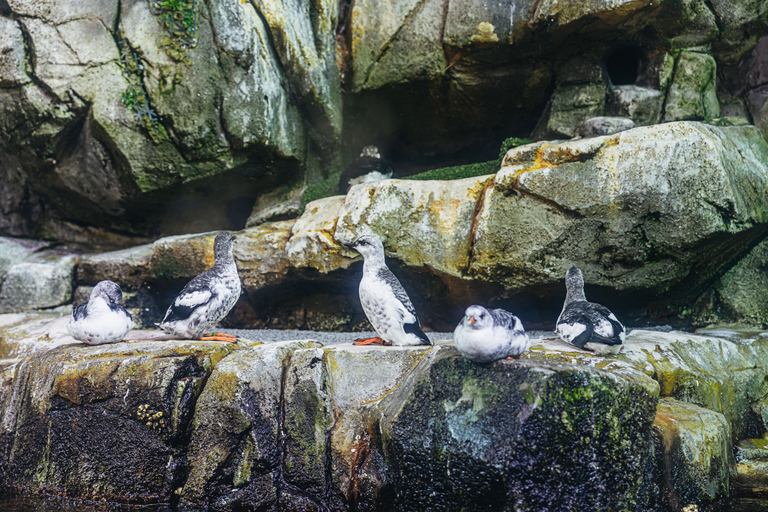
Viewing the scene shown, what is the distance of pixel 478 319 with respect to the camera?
3.44m

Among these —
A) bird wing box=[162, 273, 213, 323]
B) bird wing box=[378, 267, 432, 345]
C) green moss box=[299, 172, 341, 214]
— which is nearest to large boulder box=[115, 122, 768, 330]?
green moss box=[299, 172, 341, 214]

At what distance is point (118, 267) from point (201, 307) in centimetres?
330

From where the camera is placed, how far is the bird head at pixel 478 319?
3.43 m

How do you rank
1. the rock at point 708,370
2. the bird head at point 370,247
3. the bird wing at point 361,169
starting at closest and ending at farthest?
1. the rock at point 708,370
2. the bird head at point 370,247
3. the bird wing at point 361,169

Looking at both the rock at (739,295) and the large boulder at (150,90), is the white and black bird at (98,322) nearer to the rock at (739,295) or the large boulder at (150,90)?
the large boulder at (150,90)

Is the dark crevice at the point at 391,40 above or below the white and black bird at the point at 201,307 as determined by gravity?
above

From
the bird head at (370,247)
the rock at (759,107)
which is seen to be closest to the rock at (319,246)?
the bird head at (370,247)

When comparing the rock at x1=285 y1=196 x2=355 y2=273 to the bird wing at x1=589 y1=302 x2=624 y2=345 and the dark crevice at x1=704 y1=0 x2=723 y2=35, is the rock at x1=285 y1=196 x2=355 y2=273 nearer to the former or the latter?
the bird wing at x1=589 y1=302 x2=624 y2=345

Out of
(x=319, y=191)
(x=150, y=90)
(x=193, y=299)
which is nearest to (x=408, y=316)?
(x=193, y=299)

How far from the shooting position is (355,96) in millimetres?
8797

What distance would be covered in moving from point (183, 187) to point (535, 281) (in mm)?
5489

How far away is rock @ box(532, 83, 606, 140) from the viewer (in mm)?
7648

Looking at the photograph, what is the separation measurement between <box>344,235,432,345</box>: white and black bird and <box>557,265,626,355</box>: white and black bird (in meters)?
1.28

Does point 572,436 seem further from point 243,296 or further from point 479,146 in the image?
point 479,146
